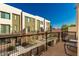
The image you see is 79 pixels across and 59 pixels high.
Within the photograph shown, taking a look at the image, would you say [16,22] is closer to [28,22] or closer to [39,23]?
[28,22]

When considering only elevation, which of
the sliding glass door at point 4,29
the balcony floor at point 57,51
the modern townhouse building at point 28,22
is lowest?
the balcony floor at point 57,51

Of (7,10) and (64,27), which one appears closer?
(7,10)

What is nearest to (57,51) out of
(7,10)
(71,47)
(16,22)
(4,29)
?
(71,47)

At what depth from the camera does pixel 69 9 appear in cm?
251

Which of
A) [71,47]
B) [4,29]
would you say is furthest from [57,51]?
[4,29]

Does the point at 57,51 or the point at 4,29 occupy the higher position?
the point at 4,29

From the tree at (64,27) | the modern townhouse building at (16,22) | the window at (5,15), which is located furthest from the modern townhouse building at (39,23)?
the window at (5,15)

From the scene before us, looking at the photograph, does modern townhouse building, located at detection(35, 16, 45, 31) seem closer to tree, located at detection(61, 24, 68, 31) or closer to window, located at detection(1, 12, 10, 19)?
tree, located at detection(61, 24, 68, 31)

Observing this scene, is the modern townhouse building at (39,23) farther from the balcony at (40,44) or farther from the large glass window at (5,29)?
the large glass window at (5,29)

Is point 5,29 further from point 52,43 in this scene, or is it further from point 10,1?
point 52,43

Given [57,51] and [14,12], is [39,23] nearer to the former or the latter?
[14,12]

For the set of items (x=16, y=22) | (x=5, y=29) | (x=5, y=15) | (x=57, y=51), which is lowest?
(x=57, y=51)

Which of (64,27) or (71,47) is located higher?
(64,27)

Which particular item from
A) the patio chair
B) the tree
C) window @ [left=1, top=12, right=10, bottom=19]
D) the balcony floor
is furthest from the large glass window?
the patio chair
